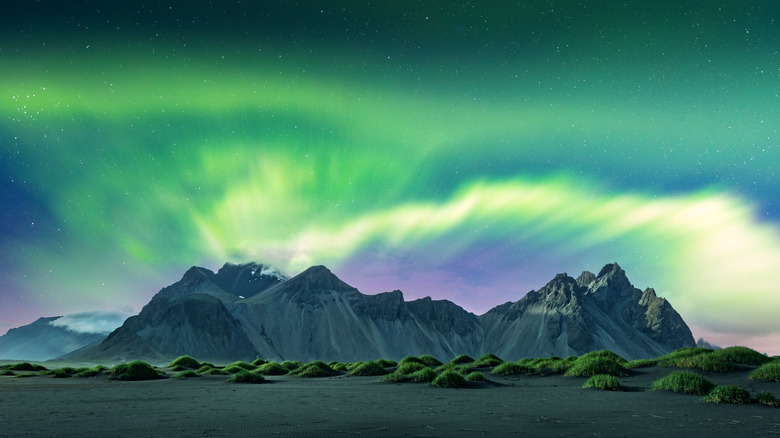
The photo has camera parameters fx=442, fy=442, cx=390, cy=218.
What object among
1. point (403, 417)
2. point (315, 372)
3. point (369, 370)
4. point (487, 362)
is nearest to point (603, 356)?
point (487, 362)

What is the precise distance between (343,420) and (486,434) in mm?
4144

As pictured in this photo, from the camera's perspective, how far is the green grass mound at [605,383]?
21.5 meters

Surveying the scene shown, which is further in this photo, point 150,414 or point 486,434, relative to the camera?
point 150,414

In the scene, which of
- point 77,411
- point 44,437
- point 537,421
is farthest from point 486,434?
point 77,411

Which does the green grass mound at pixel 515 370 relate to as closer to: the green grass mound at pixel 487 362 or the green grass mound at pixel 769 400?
the green grass mound at pixel 487 362

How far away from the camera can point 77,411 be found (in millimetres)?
14461

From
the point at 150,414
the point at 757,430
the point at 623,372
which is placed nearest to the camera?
the point at 757,430

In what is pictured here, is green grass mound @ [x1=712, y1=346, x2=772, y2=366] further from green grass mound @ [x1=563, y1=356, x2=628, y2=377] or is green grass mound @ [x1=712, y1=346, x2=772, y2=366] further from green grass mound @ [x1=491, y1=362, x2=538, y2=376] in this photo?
green grass mound @ [x1=491, y1=362, x2=538, y2=376]

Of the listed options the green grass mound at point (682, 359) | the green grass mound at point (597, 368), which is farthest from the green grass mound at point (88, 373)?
the green grass mound at point (682, 359)

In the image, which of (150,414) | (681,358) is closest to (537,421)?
(150,414)

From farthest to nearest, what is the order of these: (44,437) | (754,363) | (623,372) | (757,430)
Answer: (623,372)
(754,363)
(757,430)
(44,437)

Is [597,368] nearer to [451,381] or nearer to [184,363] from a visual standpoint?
[451,381]

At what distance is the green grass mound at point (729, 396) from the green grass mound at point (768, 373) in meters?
7.09

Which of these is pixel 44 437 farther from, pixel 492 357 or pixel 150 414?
pixel 492 357
